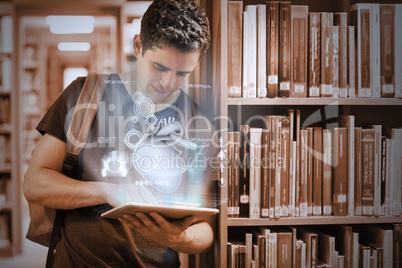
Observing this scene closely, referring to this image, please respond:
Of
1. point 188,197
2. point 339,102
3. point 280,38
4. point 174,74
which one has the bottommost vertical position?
point 188,197

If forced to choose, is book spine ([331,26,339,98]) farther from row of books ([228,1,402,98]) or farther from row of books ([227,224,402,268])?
row of books ([227,224,402,268])

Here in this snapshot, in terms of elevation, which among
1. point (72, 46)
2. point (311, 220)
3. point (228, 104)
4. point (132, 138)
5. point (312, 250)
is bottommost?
point (312, 250)

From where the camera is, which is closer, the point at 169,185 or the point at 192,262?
the point at 169,185

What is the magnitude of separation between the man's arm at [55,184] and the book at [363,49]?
1.10 meters

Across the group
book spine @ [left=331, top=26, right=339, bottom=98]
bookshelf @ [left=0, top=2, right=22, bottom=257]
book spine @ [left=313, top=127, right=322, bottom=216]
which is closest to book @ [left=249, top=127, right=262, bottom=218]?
book spine @ [left=313, top=127, right=322, bottom=216]

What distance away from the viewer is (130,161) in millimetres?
1335

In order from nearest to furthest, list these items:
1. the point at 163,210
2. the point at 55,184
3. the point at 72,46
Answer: the point at 163,210
the point at 55,184
the point at 72,46

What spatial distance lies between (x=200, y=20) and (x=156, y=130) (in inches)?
18.4

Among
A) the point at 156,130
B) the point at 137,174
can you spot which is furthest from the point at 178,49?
the point at 137,174

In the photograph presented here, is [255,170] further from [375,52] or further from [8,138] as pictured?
[8,138]

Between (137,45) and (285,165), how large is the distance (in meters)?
0.77

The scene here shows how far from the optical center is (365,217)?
1.38 m

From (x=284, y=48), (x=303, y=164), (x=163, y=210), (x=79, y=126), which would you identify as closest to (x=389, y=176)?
(x=303, y=164)

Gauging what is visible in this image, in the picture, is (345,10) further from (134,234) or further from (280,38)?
(134,234)
